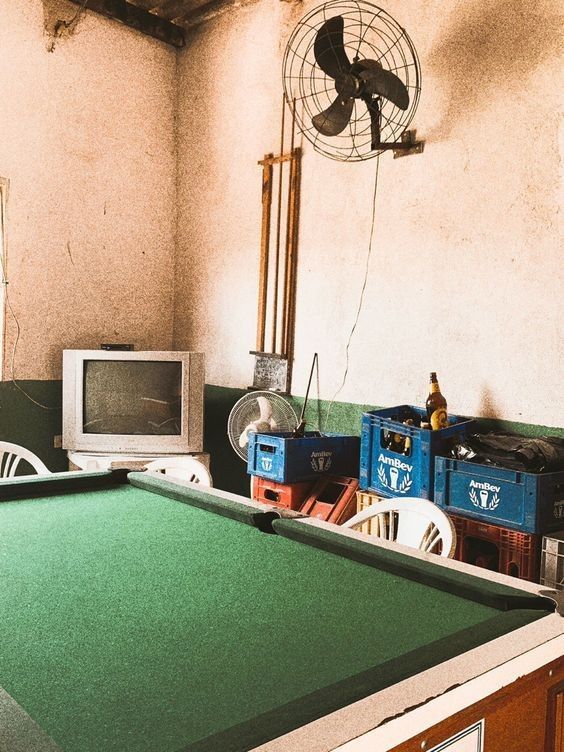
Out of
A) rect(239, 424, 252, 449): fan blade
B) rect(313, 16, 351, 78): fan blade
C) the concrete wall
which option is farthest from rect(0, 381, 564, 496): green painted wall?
rect(313, 16, 351, 78): fan blade

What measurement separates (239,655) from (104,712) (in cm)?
26

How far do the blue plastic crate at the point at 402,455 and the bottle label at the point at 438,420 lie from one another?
0.13 ft

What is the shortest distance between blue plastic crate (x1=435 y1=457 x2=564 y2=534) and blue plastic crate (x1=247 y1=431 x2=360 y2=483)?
33.3 inches

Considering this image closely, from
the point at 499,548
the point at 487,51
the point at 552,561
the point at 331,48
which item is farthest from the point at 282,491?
the point at 487,51

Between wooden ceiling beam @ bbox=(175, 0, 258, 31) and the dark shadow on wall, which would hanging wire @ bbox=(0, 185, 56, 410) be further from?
the dark shadow on wall

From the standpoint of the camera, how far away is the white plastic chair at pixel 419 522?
213cm

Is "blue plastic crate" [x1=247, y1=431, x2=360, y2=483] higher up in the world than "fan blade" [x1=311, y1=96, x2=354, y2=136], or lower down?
lower down

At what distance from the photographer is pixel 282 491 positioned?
3.71 metres

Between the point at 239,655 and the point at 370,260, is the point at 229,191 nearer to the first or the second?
the point at 370,260

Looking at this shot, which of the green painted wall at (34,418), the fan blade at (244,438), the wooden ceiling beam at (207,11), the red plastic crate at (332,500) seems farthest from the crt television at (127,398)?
the wooden ceiling beam at (207,11)

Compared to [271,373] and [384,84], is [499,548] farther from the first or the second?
[384,84]

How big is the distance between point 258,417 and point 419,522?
1.69 meters

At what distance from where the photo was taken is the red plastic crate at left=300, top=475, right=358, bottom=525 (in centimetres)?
357

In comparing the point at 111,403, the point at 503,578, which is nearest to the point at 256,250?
the point at 111,403
